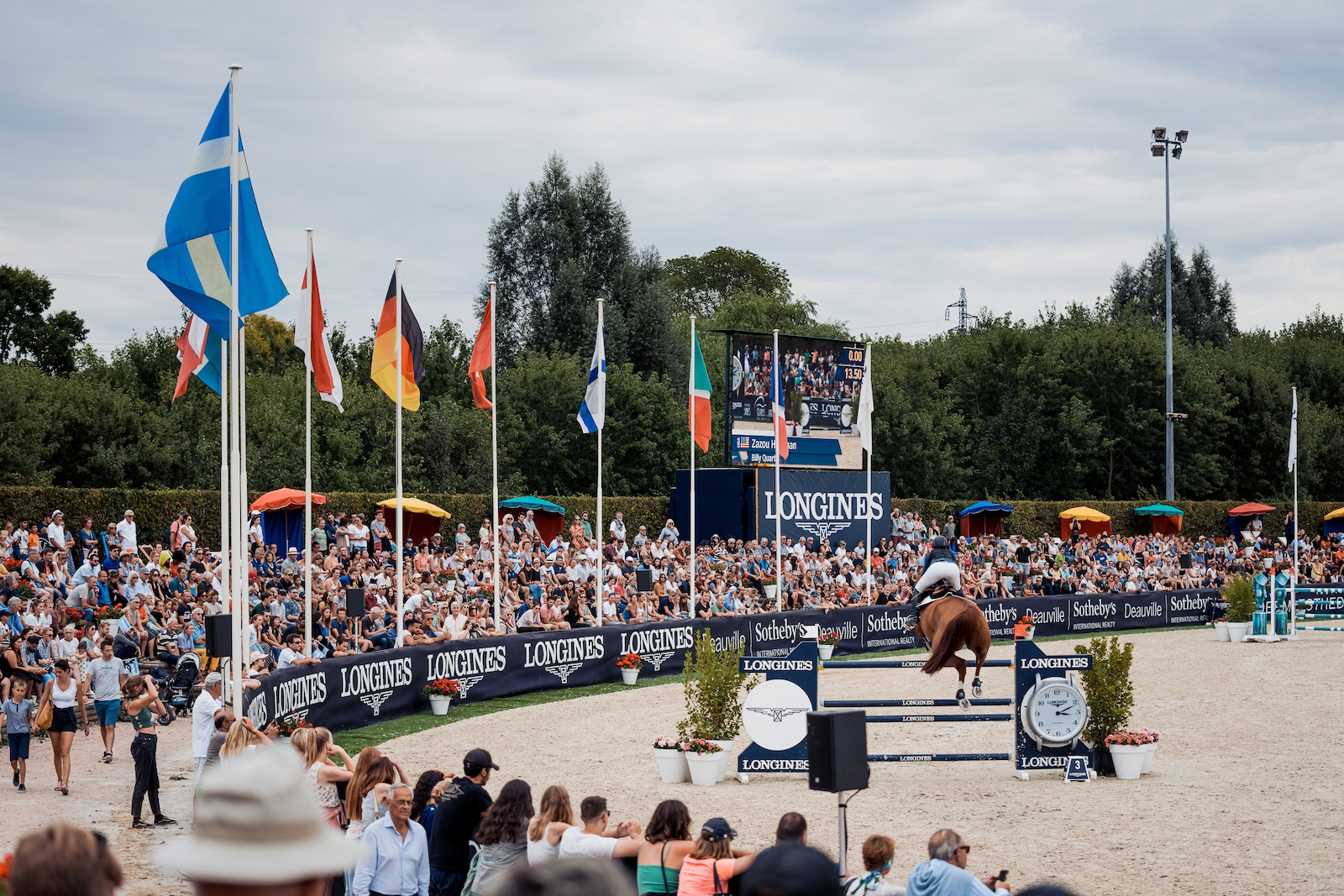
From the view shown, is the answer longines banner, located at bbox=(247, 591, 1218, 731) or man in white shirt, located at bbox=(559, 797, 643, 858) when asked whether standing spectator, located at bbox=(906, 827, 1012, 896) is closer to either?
man in white shirt, located at bbox=(559, 797, 643, 858)

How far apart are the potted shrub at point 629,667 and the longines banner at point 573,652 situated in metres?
0.32

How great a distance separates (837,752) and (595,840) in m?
1.66

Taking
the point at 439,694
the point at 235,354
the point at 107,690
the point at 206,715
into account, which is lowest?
the point at 439,694

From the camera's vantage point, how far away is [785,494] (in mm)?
36562

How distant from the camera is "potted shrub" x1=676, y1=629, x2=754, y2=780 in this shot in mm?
14977

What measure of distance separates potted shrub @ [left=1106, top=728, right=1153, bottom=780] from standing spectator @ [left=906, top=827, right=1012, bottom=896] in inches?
335

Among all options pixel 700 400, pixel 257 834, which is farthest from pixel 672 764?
pixel 700 400

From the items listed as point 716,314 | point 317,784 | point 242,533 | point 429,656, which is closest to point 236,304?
point 242,533

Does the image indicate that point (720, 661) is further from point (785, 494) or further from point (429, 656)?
point (785, 494)

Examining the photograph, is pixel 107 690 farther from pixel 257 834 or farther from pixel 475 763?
pixel 257 834

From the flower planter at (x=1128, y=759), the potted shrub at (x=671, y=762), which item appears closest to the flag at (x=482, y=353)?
the potted shrub at (x=671, y=762)

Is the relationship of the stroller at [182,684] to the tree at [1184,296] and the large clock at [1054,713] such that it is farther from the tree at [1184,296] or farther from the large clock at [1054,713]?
the tree at [1184,296]

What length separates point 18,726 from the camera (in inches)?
546

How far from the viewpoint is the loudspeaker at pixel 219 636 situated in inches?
481
